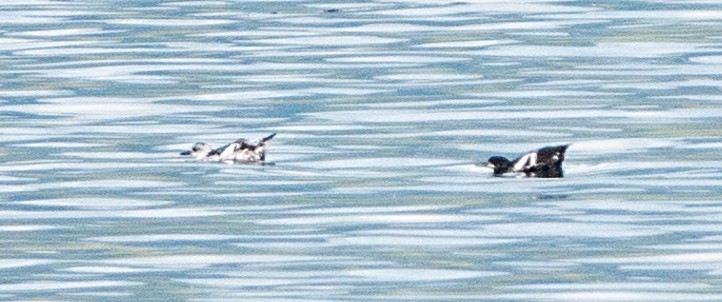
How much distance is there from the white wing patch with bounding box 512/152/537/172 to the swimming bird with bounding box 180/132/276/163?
5.54 ft

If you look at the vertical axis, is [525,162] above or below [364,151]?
below

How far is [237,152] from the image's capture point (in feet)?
55.4

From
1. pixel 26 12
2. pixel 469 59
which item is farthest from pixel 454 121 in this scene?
pixel 26 12

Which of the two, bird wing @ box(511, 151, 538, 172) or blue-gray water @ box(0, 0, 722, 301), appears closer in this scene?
blue-gray water @ box(0, 0, 722, 301)

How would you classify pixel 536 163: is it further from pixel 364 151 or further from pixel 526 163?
pixel 364 151

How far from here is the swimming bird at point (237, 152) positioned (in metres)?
16.7

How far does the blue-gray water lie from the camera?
491 inches

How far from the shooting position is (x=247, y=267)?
12.6 metres

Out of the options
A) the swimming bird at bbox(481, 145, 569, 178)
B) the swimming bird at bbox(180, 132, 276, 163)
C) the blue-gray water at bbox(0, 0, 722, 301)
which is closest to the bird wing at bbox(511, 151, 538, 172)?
the swimming bird at bbox(481, 145, 569, 178)

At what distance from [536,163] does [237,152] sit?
2.05 m

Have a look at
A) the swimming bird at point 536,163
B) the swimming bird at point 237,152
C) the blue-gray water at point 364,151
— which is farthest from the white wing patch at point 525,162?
the swimming bird at point 237,152

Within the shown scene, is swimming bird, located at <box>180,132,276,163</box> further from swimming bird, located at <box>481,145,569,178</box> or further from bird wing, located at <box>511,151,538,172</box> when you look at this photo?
bird wing, located at <box>511,151,538,172</box>

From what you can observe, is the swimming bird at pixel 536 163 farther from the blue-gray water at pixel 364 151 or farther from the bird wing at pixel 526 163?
the blue-gray water at pixel 364 151

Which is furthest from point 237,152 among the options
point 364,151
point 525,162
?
point 525,162
